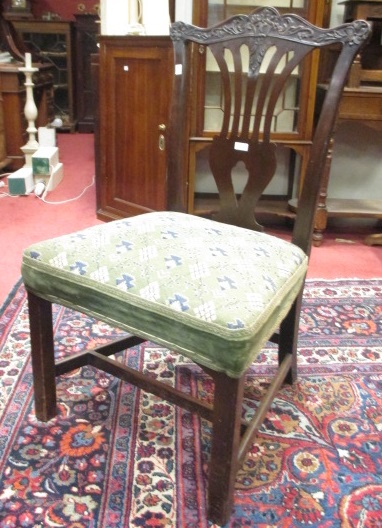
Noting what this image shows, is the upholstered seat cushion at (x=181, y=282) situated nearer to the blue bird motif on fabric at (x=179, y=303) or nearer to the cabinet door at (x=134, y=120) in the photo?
the blue bird motif on fabric at (x=179, y=303)

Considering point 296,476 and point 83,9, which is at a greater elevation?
point 83,9

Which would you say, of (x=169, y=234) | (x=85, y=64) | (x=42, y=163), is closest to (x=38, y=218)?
(x=42, y=163)

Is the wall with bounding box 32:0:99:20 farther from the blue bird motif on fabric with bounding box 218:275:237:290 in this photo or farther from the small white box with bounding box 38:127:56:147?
the blue bird motif on fabric with bounding box 218:275:237:290

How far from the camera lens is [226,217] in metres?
1.40

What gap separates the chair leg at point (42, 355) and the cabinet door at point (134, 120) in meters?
1.41

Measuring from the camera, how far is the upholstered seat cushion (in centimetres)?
92

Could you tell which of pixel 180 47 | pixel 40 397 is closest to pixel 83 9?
pixel 180 47

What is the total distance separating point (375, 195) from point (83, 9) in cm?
462

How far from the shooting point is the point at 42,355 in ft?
4.06

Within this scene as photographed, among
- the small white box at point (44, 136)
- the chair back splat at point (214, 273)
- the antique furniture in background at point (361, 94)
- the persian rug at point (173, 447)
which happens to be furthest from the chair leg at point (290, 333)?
the small white box at point (44, 136)

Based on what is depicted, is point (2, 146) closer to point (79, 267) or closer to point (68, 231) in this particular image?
point (68, 231)

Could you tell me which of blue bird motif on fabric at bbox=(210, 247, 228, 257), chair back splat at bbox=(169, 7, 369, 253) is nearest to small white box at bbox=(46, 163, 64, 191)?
chair back splat at bbox=(169, 7, 369, 253)

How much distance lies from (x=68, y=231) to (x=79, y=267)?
5.50ft

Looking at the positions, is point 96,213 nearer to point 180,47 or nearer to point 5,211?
point 5,211
